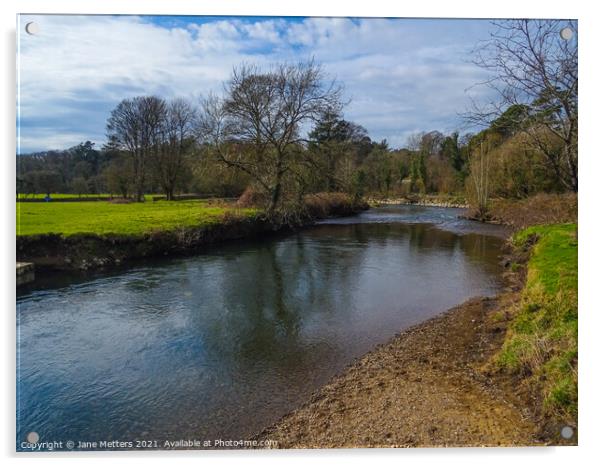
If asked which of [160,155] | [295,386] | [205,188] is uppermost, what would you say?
[160,155]

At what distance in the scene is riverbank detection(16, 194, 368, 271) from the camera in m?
10.0

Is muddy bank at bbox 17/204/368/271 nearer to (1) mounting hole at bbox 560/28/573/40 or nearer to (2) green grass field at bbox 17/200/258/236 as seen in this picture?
(2) green grass field at bbox 17/200/258/236

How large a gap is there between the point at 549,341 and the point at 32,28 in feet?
20.8

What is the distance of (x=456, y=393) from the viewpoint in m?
4.46

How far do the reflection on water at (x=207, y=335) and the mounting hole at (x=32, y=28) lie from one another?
11.4 ft

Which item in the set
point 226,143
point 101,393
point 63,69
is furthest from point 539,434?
point 226,143

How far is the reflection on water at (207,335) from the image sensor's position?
447cm

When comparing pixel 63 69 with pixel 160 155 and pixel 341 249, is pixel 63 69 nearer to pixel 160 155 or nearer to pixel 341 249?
pixel 341 249

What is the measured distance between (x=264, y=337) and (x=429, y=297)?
4010 mm

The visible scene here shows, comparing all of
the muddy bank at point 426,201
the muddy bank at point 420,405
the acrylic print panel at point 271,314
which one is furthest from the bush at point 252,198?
the muddy bank at point 426,201

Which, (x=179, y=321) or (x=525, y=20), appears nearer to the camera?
(x=525, y=20)

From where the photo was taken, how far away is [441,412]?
13.4ft

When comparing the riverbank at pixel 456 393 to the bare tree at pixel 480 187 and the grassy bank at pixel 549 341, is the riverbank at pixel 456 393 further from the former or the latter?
the bare tree at pixel 480 187

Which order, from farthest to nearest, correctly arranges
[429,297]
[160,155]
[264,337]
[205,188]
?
[205,188] → [160,155] → [429,297] → [264,337]
